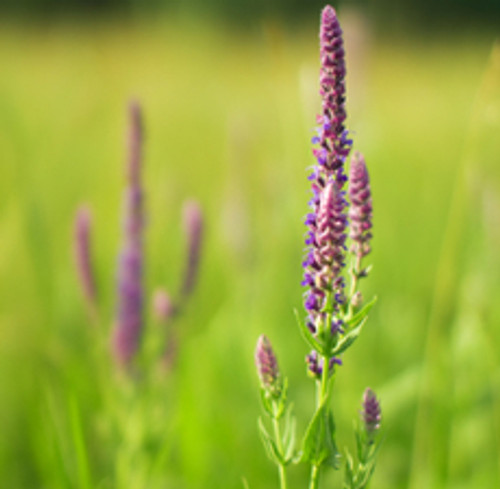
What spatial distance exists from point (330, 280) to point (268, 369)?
22cm

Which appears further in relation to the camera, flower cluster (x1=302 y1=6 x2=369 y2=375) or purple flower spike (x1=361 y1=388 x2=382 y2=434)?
purple flower spike (x1=361 y1=388 x2=382 y2=434)

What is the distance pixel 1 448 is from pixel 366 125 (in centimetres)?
301

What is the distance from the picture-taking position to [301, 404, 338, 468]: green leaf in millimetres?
1035

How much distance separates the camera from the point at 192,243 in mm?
2062

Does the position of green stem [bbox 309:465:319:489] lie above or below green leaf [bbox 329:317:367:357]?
below

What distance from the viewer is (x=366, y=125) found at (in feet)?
14.2

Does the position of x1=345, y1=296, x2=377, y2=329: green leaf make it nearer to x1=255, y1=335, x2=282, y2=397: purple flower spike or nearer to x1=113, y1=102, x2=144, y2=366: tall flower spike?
x1=255, y1=335, x2=282, y2=397: purple flower spike

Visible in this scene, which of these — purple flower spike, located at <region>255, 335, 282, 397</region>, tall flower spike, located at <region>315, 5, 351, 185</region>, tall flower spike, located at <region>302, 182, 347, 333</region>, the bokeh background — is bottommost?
the bokeh background

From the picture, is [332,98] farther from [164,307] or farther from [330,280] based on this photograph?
[164,307]

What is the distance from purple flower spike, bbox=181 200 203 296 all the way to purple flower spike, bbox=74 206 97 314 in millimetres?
303

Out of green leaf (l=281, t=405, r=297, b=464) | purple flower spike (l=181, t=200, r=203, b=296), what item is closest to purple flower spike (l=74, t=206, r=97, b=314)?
purple flower spike (l=181, t=200, r=203, b=296)

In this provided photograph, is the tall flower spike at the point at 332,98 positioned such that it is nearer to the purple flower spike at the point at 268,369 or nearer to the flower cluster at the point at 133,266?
the purple flower spike at the point at 268,369

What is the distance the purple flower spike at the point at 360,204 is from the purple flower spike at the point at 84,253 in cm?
118

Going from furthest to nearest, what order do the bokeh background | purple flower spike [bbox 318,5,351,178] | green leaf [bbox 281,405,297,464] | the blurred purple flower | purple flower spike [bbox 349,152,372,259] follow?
the bokeh background → the blurred purple flower → green leaf [bbox 281,405,297,464] → purple flower spike [bbox 349,152,372,259] → purple flower spike [bbox 318,5,351,178]
